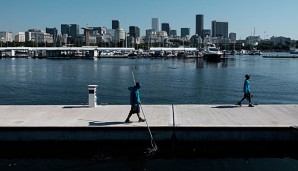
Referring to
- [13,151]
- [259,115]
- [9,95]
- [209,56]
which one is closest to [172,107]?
[259,115]

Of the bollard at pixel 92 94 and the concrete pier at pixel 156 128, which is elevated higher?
the bollard at pixel 92 94

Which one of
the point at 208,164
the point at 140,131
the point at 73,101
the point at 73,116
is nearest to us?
the point at 208,164

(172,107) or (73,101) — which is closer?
(172,107)

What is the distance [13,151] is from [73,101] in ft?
68.4

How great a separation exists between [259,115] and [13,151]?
10327mm

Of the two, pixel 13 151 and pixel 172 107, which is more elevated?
pixel 172 107

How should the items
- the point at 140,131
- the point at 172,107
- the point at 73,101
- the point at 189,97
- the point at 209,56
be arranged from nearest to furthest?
the point at 140,131, the point at 172,107, the point at 73,101, the point at 189,97, the point at 209,56

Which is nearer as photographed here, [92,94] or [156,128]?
[156,128]

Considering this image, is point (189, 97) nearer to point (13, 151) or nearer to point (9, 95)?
point (9, 95)

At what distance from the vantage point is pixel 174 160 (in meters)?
15.5

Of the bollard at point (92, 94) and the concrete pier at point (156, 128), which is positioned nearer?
the concrete pier at point (156, 128)

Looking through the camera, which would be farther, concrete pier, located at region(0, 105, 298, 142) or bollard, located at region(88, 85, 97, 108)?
bollard, located at region(88, 85, 97, 108)

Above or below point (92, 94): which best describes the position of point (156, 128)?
below

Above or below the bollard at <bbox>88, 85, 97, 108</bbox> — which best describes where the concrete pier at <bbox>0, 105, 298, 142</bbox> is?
below
